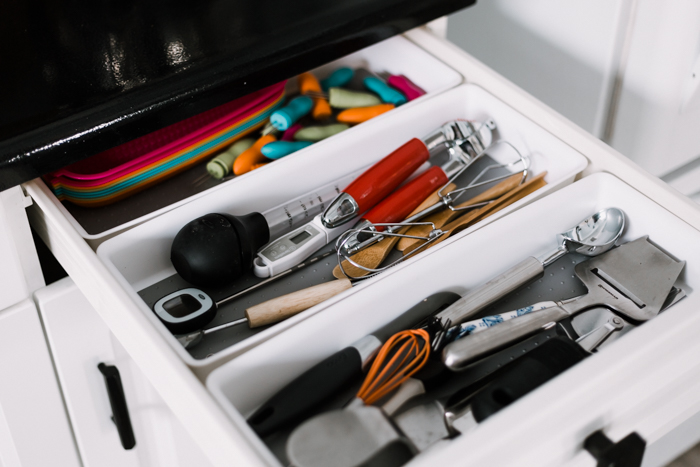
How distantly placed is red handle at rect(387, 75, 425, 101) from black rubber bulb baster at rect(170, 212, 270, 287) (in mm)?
327

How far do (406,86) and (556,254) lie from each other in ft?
1.08

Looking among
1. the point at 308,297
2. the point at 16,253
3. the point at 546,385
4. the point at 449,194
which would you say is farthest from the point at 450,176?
the point at 16,253

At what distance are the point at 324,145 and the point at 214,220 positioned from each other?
0.17 m

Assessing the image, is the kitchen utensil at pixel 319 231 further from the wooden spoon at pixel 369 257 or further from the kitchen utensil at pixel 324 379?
the kitchen utensil at pixel 324 379

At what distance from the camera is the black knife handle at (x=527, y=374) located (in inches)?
20.0

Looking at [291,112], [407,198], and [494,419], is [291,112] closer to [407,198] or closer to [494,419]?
[407,198]

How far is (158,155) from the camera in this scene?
0.75m

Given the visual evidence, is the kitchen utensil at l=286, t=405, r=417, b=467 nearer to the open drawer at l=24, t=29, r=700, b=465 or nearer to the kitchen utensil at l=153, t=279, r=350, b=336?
the open drawer at l=24, t=29, r=700, b=465

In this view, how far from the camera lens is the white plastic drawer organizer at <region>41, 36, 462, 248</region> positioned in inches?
26.3

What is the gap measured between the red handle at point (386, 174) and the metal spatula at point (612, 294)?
0.70 ft

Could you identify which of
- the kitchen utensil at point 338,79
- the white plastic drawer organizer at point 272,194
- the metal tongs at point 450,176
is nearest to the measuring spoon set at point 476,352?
the metal tongs at point 450,176

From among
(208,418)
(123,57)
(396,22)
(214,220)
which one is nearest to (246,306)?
(214,220)

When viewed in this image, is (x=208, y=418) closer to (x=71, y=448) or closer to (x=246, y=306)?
(x=246, y=306)

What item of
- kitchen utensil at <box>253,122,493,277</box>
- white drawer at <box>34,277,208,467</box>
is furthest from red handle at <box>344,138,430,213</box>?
white drawer at <box>34,277,208,467</box>
